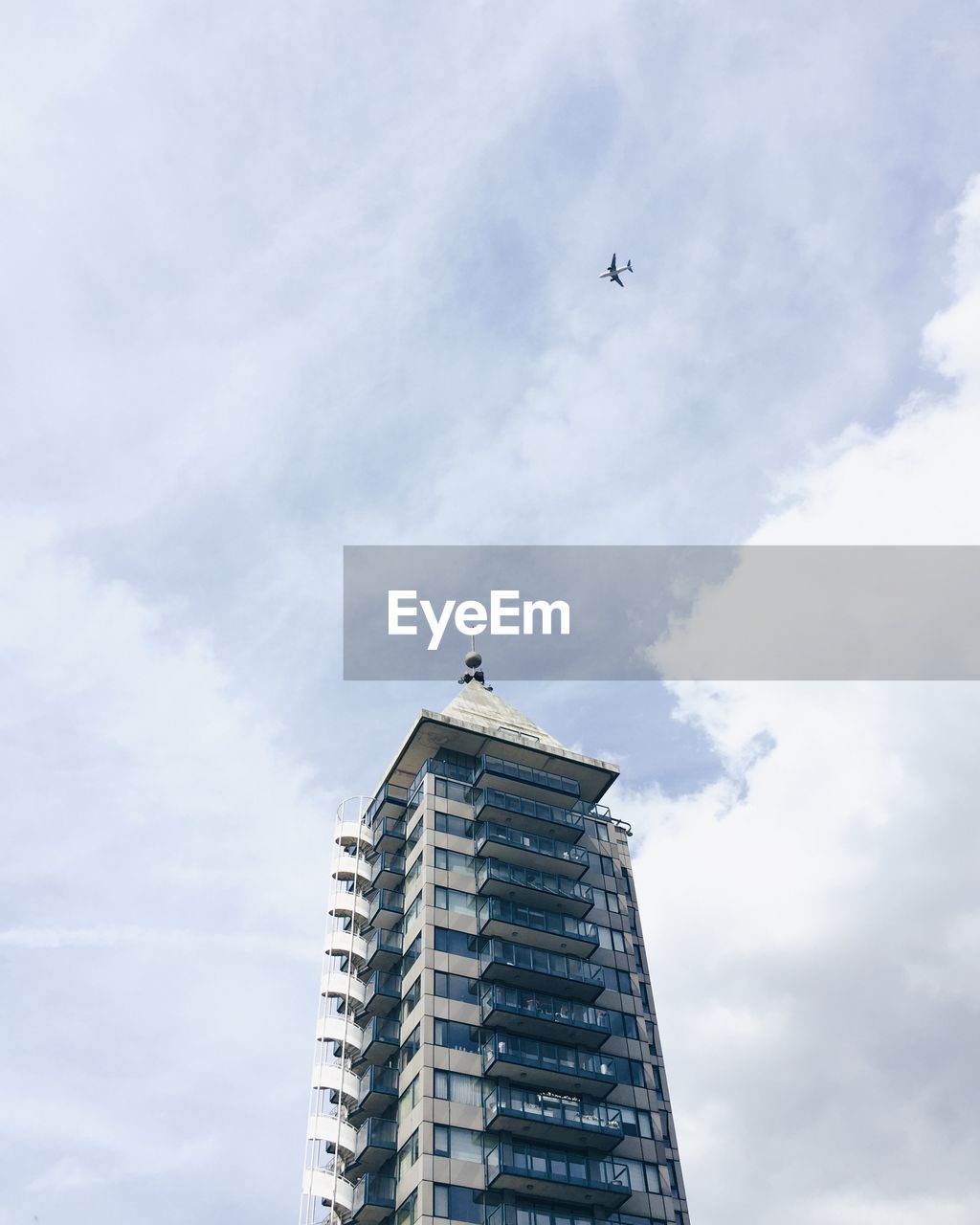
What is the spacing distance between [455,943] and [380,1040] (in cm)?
747

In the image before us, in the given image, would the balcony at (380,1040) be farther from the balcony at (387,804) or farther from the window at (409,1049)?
the balcony at (387,804)

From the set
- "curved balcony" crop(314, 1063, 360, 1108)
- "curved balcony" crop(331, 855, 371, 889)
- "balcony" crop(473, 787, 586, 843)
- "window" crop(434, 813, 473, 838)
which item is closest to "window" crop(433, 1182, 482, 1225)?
"curved balcony" crop(314, 1063, 360, 1108)

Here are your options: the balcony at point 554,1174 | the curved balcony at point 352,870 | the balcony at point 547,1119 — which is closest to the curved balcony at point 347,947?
the curved balcony at point 352,870

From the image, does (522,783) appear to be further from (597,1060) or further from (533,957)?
(597,1060)

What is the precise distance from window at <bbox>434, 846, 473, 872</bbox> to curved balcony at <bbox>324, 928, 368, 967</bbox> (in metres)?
8.50

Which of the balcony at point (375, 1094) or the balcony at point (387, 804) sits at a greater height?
the balcony at point (387, 804)

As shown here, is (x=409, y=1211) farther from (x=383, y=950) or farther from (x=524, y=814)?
(x=524, y=814)

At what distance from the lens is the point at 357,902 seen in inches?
3132

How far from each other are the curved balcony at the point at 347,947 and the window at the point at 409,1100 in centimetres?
1193

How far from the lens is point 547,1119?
6419 centimetres

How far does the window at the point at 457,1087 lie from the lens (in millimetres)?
64312

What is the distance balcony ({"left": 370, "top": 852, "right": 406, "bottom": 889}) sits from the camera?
78.7 metres

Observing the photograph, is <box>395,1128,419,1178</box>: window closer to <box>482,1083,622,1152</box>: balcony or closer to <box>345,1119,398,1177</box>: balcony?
<box>345,1119,398,1177</box>: balcony

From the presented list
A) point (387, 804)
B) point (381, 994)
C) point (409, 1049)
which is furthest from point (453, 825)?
point (409, 1049)
